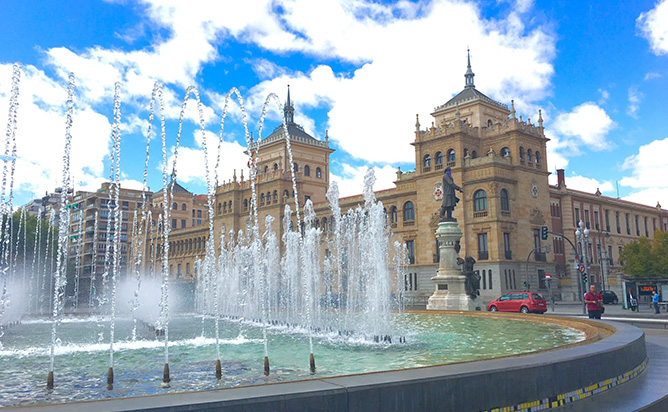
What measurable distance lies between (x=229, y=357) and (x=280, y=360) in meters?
1.35

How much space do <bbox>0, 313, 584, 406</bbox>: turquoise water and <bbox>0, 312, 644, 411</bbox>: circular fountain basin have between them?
2 centimetres

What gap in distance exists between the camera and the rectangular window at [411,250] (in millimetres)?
48000

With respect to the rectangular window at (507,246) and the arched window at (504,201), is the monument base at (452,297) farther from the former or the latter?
the arched window at (504,201)

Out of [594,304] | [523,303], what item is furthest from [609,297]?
[594,304]

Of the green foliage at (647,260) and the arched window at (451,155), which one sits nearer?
the arched window at (451,155)

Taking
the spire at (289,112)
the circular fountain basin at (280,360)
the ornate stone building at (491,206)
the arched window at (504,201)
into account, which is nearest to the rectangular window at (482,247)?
the ornate stone building at (491,206)

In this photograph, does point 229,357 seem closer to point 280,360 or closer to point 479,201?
point 280,360

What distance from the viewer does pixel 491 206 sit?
42.5 meters

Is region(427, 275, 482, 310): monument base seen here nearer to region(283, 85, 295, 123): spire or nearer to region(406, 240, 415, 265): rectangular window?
region(406, 240, 415, 265): rectangular window

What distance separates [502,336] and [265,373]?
7751mm

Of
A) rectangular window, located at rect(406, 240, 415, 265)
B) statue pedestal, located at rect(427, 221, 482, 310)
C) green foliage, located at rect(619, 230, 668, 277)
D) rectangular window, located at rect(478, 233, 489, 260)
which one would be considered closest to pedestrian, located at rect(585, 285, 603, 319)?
statue pedestal, located at rect(427, 221, 482, 310)

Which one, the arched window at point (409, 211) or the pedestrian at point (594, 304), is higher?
the arched window at point (409, 211)

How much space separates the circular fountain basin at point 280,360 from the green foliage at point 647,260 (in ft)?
123

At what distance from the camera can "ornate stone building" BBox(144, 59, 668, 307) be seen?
141ft
